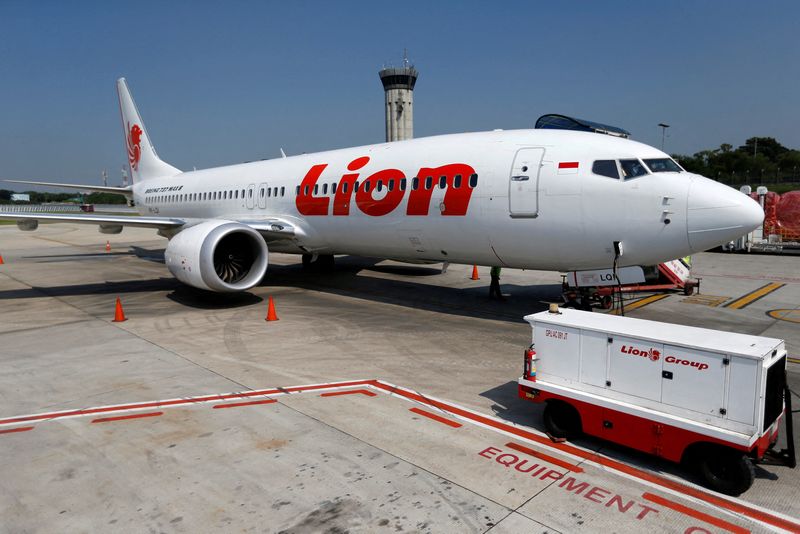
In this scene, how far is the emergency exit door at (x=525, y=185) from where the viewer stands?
10102 millimetres

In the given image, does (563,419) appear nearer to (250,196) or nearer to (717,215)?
(717,215)

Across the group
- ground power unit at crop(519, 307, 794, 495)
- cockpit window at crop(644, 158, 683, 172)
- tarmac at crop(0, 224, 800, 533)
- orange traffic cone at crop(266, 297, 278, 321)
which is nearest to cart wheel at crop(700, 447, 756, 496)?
ground power unit at crop(519, 307, 794, 495)

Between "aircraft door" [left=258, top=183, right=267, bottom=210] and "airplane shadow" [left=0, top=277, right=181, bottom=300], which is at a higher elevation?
"aircraft door" [left=258, top=183, right=267, bottom=210]

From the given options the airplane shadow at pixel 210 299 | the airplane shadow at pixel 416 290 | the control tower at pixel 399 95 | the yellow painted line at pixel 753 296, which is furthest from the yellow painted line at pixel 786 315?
the control tower at pixel 399 95

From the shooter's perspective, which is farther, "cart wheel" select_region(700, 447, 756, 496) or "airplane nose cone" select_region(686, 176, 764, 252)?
"airplane nose cone" select_region(686, 176, 764, 252)

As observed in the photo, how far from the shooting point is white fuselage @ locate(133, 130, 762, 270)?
29.4 ft

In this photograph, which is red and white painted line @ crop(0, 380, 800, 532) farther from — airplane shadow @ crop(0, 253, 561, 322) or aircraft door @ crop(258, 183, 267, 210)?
aircraft door @ crop(258, 183, 267, 210)

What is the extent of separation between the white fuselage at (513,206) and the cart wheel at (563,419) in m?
4.58

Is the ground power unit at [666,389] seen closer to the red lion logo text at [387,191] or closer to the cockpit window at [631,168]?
the cockpit window at [631,168]

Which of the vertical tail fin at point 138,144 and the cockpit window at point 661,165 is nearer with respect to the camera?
the cockpit window at point 661,165

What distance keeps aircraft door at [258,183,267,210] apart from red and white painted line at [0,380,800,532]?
410 inches

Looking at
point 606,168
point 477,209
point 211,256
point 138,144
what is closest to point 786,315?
point 606,168

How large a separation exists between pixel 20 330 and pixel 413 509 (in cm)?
1103

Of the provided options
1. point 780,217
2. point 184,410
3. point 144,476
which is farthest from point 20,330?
point 780,217
